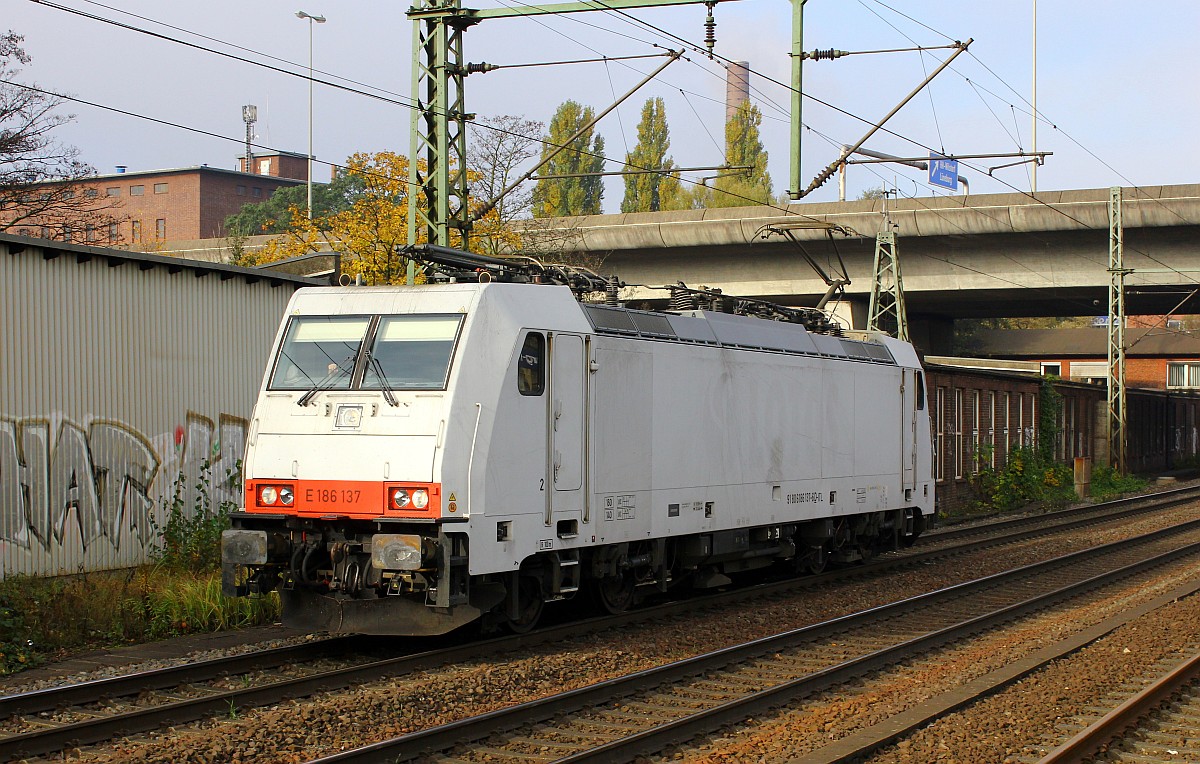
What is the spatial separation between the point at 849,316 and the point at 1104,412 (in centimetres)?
1210

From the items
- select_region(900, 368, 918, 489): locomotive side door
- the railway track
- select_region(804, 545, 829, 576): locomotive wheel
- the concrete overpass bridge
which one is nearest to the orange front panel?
the railway track

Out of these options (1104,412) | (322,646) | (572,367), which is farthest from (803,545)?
(1104,412)

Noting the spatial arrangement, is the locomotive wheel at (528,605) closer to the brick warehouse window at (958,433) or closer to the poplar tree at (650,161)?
the brick warehouse window at (958,433)

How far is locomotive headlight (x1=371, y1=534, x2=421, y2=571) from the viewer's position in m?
9.64

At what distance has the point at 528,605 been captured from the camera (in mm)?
11547

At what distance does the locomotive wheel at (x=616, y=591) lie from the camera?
1270 centimetres

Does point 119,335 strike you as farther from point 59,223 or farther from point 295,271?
point 59,223

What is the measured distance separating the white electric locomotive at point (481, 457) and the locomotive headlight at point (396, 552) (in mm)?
17

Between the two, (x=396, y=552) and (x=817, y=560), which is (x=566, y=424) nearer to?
(x=396, y=552)

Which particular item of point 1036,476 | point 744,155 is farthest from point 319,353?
point 744,155

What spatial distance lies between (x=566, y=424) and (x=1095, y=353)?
194ft

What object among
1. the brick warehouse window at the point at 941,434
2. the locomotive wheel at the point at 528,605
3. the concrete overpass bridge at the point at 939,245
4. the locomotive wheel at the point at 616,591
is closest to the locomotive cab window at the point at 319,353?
the locomotive wheel at the point at 528,605

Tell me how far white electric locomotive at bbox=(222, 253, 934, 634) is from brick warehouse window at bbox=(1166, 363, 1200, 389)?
59.7 meters

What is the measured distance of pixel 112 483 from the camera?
13367 millimetres
